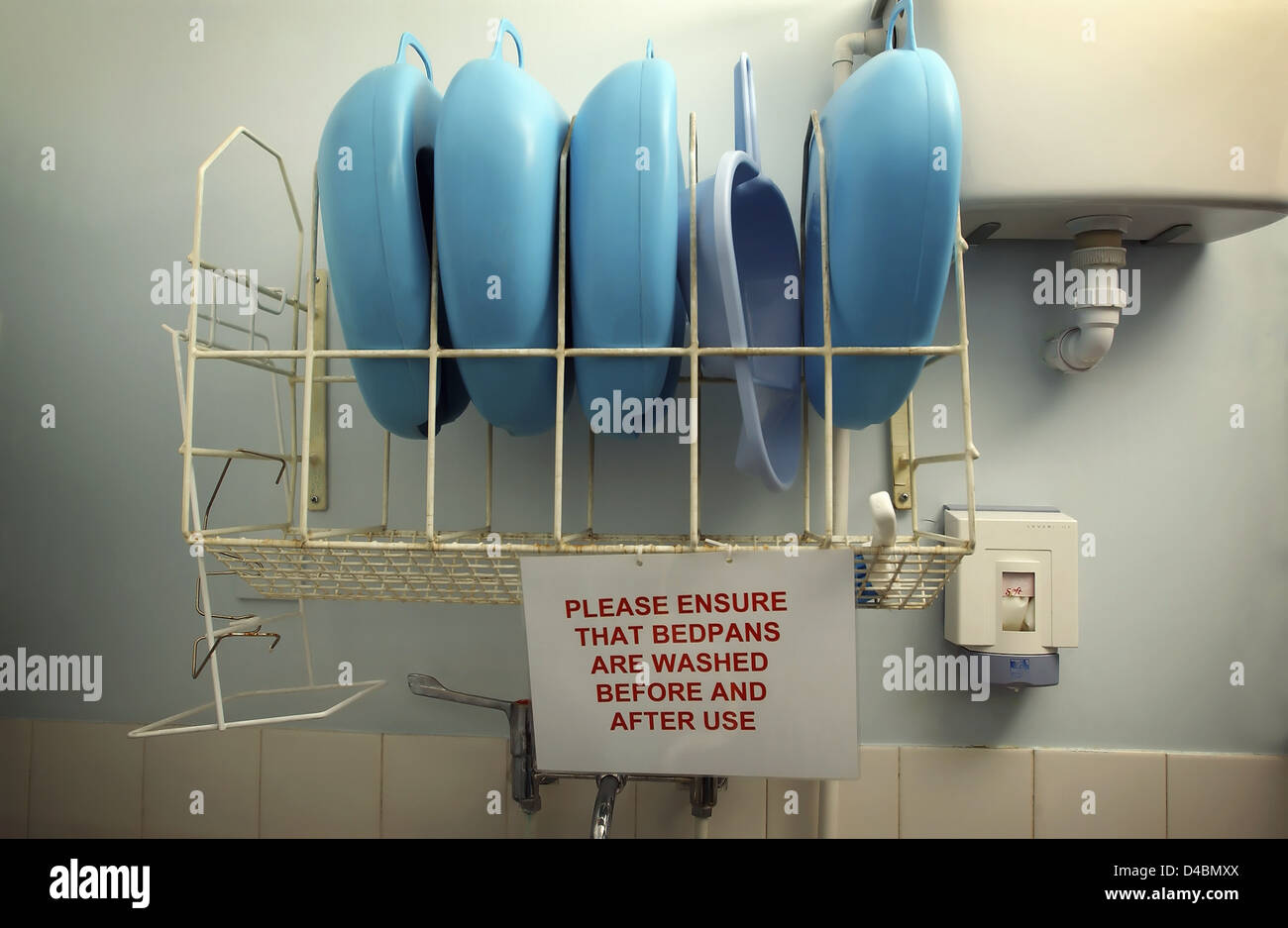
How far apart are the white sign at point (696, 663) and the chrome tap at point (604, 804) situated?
19cm

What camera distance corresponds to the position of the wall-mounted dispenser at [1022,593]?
0.84 metres

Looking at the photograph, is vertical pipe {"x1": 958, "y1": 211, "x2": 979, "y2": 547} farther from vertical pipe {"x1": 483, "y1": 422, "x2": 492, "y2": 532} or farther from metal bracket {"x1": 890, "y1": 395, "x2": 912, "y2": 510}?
vertical pipe {"x1": 483, "y1": 422, "x2": 492, "y2": 532}

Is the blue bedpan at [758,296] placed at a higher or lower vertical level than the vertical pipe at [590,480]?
higher

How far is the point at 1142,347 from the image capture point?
909mm

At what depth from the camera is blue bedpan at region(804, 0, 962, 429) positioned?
1.82 ft

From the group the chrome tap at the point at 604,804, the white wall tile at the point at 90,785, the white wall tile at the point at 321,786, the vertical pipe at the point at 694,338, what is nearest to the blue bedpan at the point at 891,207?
the vertical pipe at the point at 694,338

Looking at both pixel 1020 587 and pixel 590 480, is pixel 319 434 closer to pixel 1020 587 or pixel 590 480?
pixel 590 480

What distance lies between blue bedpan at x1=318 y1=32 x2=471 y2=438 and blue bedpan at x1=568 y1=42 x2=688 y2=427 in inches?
5.0

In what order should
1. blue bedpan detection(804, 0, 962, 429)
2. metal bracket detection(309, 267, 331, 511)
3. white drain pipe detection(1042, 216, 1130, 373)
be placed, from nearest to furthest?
blue bedpan detection(804, 0, 962, 429) < white drain pipe detection(1042, 216, 1130, 373) < metal bracket detection(309, 267, 331, 511)

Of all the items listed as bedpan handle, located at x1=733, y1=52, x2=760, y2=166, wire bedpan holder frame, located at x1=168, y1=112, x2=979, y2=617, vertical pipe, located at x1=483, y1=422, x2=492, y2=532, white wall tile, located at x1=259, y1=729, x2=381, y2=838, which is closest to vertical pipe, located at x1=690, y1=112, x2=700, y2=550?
A: wire bedpan holder frame, located at x1=168, y1=112, x2=979, y2=617

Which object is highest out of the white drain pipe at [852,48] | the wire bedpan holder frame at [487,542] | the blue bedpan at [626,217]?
the white drain pipe at [852,48]

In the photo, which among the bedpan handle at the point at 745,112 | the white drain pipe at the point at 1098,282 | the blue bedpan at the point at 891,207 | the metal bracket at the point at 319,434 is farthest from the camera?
the metal bracket at the point at 319,434

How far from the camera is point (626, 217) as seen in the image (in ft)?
1.90

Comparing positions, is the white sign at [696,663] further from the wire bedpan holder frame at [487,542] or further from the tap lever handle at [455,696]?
the tap lever handle at [455,696]
